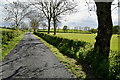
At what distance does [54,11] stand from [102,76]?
28330mm

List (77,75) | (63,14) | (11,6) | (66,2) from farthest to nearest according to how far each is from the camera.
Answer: (11,6), (63,14), (66,2), (77,75)

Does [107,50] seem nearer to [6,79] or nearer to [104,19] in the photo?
[104,19]

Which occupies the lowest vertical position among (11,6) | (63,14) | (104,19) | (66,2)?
(104,19)

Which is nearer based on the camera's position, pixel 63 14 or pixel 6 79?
pixel 6 79

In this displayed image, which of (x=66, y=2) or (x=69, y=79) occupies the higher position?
(x=66, y=2)

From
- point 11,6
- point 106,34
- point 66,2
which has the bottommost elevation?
point 106,34

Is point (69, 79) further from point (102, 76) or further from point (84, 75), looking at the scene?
point (102, 76)

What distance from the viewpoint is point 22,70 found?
6133 millimetres

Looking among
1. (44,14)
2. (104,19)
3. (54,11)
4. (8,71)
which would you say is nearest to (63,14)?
(54,11)

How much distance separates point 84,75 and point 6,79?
3308 millimetres

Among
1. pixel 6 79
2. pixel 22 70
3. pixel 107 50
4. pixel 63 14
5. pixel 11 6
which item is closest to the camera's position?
pixel 6 79

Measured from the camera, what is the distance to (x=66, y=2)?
29.2 meters

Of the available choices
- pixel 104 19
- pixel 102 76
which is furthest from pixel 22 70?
pixel 104 19

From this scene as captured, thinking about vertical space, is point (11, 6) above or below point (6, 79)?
above
